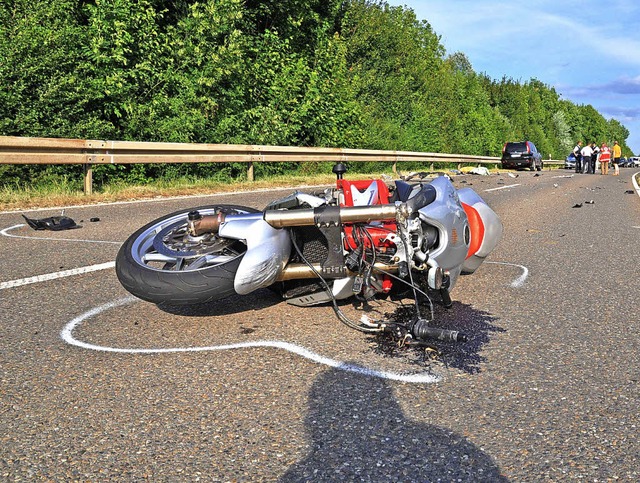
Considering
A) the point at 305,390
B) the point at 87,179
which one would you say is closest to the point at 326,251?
the point at 305,390

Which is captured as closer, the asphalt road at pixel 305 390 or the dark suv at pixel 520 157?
the asphalt road at pixel 305 390

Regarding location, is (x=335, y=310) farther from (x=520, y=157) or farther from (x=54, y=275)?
(x=520, y=157)

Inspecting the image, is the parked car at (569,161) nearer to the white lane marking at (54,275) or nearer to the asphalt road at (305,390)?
the white lane marking at (54,275)

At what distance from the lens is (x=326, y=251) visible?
3.87 meters

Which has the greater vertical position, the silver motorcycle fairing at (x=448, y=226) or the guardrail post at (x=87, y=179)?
the silver motorcycle fairing at (x=448, y=226)

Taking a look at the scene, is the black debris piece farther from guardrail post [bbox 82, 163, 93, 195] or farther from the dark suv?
the dark suv

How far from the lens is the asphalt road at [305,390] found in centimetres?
222

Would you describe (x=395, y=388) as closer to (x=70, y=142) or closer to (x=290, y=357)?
(x=290, y=357)

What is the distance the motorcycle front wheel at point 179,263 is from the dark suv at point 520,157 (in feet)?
123

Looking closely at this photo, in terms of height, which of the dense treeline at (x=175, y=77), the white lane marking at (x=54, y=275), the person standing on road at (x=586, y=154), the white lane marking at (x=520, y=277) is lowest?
the white lane marking at (x=54, y=275)

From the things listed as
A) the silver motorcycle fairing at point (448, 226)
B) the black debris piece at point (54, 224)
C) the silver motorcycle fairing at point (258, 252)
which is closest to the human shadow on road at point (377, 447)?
the silver motorcycle fairing at point (258, 252)

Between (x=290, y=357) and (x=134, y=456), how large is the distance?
1149mm

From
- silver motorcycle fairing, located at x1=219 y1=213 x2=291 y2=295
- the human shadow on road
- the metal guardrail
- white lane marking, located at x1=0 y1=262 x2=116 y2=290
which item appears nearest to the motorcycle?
silver motorcycle fairing, located at x1=219 y1=213 x2=291 y2=295

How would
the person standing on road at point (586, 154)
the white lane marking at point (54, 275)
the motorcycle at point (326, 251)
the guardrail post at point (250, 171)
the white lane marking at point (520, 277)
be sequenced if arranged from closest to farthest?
the motorcycle at point (326, 251) < the white lane marking at point (54, 275) < the white lane marking at point (520, 277) < the guardrail post at point (250, 171) < the person standing on road at point (586, 154)
